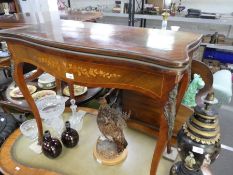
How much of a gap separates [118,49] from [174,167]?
0.61 meters

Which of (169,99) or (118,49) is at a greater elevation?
(118,49)

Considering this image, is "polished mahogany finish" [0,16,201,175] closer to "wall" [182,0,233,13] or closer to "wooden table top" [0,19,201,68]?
"wooden table top" [0,19,201,68]

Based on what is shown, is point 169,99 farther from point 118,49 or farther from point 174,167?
point 174,167

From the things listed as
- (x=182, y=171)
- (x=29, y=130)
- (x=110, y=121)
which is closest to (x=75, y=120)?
(x=29, y=130)

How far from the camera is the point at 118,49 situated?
568mm

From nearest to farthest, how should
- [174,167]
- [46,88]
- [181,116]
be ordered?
1. [174,167]
2. [181,116]
3. [46,88]

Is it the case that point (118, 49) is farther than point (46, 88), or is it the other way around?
point (46, 88)

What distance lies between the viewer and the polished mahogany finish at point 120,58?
54 centimetres

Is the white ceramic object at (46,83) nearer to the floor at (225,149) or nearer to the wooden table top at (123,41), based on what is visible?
the wooden table top at (123,41)

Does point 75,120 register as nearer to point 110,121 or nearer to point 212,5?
point 110,121

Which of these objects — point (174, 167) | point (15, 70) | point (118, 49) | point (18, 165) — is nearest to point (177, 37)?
point (118, 49)

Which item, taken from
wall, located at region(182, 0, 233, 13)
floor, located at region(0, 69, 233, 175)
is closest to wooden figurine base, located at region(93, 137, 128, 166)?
floor, located at region(0, 69, 233, 175)

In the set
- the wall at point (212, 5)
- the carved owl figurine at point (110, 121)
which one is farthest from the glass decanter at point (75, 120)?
the wall at point (212, 5)

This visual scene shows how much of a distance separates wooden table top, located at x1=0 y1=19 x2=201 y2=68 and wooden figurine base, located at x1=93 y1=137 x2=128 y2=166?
565 millimetres
